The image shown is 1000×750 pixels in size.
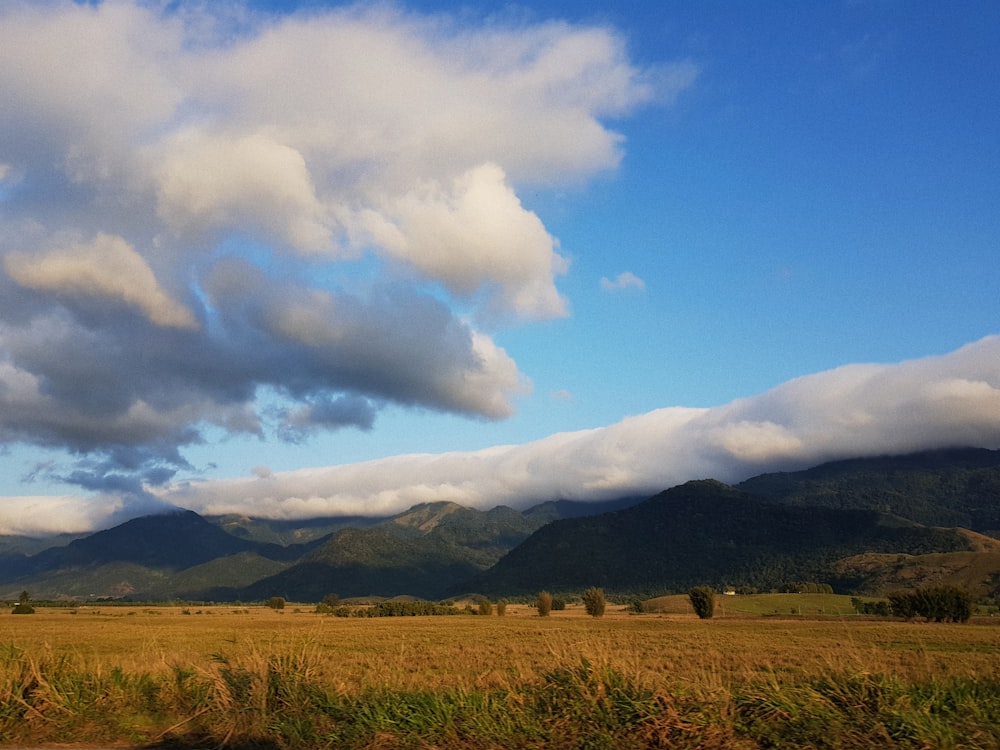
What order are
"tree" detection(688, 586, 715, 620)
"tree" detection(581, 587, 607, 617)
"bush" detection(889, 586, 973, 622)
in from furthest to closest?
1. "tree" detection(581, 587, 607, 617)
2. "tree" detection(688, 586, 715, 620)
3. "bush" detection(889, 586, 973, 622)

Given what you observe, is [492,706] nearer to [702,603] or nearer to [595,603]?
[702,603]

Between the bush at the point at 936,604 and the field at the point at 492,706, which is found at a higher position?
the field at the point at 492,706

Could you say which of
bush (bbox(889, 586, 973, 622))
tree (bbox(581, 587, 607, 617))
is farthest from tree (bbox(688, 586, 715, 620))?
bush (bbox(889, 586, 973, 622))

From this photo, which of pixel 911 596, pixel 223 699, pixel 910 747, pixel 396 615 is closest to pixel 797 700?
pixel 910 747

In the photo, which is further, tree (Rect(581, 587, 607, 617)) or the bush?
tree (Rect(581, 587, 607, 617))

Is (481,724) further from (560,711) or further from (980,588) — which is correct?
(980,588)

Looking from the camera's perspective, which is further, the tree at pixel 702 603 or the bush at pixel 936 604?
the tree at pixel 702 603

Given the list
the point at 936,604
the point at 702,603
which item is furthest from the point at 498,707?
the point at 702,603

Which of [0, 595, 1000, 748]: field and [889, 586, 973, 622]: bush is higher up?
[0, 595, 1000, 748]: field

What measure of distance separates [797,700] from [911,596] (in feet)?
344

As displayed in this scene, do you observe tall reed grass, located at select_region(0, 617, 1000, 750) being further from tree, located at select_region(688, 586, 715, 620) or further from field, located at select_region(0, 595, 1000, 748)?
tree, located at select_region(688, 586, 715, 620)

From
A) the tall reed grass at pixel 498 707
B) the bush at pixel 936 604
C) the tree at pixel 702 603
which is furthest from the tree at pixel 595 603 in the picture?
the tall reed grass at pixel 498 707

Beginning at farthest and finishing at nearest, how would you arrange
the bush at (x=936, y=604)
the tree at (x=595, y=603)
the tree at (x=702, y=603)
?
1. the tree at (x=595, y=603)
2. the tree at (x=702, y=603)
3. the bush at (x=936, y=604)

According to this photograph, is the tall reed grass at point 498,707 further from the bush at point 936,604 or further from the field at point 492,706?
the bush at point 936,604
